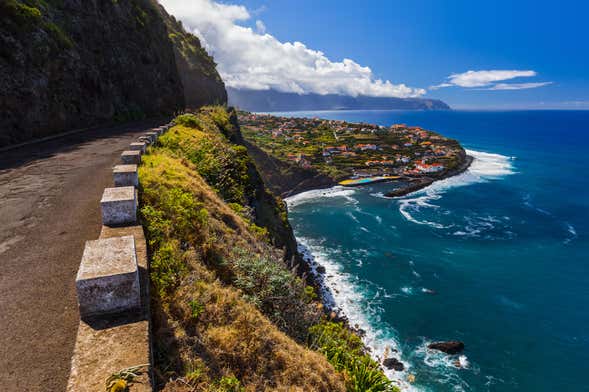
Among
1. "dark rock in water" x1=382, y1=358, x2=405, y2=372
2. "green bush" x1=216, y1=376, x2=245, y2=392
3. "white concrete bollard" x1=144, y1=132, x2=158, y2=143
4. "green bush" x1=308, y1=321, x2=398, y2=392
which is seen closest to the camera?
"green bush" x1=216, y1=376, x2=245, y2=392

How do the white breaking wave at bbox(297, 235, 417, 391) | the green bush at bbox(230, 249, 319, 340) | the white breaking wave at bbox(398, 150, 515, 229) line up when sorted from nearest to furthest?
1. the green bush at bbox(230, 249, 319, 340)
2. the white breaking wave at bbox(297, 235, 417, 391)
3. the white breaking wave at bbox(398, 150, 515, 229)

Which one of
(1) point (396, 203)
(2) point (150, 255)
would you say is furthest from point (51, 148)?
(1) point (396, 203)

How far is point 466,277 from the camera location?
38.4 m

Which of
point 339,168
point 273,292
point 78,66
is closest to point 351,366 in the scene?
point 273,292

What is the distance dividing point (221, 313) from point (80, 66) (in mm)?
27287

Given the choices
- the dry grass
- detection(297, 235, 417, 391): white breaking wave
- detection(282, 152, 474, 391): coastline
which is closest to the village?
detection(282, 152, 474, 391): coastline

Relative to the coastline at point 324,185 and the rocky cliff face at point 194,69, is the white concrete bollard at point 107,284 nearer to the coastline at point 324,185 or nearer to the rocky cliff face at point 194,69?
the rocky cliff face at point 194,69

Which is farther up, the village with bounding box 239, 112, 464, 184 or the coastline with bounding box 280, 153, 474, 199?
the village with bounding box 239, 112, 464, 184

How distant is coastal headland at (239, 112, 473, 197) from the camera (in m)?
84.4

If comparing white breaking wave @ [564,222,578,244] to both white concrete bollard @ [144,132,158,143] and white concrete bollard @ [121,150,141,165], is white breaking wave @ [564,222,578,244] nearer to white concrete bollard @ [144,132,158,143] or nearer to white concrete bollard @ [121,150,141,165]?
white concrete bollard @ [144,132,158,143]

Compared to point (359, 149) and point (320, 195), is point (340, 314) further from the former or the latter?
point (359, 149)

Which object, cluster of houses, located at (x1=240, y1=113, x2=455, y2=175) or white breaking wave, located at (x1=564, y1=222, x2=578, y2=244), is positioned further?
cluster of houses, located at (x1=240, y1=113, x2=455, y2=175)

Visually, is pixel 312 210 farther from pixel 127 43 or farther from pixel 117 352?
pixel 117 352

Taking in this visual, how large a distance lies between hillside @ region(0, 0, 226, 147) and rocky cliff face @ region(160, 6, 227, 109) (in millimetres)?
19912
